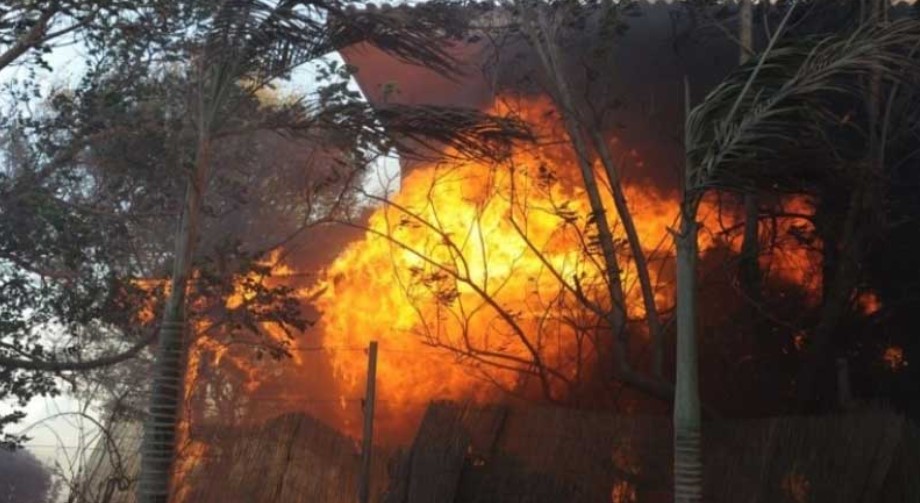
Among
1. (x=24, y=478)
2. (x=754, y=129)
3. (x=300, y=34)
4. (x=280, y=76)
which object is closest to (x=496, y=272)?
(x=280, y=76)

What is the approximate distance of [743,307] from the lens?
1046 cm

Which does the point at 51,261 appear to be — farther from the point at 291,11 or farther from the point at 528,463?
the point at 528,463

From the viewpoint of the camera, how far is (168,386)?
19.0ft

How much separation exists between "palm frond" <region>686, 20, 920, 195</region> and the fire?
4.36 m

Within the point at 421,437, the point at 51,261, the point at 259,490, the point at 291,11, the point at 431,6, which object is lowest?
the point at 259,490

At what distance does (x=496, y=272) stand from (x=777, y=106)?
5.83 metres

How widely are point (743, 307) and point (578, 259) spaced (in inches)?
71.0

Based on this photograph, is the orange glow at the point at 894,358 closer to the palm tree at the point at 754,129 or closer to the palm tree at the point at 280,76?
the palm tree at the point at 754,129

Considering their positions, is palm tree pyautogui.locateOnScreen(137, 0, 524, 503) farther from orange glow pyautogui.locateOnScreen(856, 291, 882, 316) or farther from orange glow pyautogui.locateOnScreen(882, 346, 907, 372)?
orange glow pyautogui.locateOnScreen(882, 346, 907, 372)

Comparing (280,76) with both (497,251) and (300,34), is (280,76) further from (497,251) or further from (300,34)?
(497,251)

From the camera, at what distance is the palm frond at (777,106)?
5.62 m

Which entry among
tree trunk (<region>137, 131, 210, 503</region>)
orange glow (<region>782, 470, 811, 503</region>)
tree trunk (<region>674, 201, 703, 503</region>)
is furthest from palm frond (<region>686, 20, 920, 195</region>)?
tree trunk (<region>137, 131, 210, 503</region>)

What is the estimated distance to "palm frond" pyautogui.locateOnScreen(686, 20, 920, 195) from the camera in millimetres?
5625

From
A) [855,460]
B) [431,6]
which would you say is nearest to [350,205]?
[431,6]
